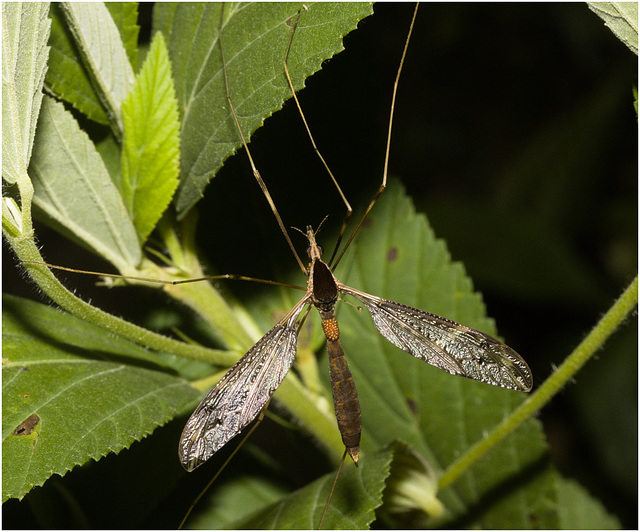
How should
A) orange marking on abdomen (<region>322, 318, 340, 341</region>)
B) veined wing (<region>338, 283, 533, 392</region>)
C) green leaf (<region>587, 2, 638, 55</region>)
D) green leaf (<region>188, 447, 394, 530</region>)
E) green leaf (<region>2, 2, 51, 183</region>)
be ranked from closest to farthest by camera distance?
green leaf (<region>2, 2, 51, 183</region>)
green leaf (<region>587, 2, 638, 55</region>)
green leaf (<region>188, 447, 394, 530</region>)
veined wing (<region>338, 283, 533, 392</region>)
orange marking on abdomen (<region>322, 318, 340, 341</region>)

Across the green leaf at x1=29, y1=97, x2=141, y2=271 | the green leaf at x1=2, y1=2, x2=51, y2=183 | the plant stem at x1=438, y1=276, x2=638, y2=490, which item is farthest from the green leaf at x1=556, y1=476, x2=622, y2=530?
the green leaf at x1=2, y1=2, x2=51, y2=183

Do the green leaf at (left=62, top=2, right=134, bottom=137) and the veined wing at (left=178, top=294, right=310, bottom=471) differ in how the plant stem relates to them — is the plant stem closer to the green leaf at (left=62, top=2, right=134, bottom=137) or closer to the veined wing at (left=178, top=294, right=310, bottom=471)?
the veined wing at (left=178, top=294, right=310, bottom=471)

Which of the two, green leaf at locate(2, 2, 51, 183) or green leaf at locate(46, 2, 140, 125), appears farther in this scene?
green leaf at locate(46, 2, 140, 125)

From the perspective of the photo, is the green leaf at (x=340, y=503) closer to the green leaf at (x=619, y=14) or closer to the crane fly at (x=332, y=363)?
the crane fly at (x=332, y=363)

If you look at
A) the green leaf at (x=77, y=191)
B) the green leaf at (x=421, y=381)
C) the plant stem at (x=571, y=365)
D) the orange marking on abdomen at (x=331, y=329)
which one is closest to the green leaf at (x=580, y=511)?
the green leaf at (x=421, y=381)

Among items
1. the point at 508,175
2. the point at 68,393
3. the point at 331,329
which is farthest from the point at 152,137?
the point at 508,175

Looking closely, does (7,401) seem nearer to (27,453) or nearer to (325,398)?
(27,453)
